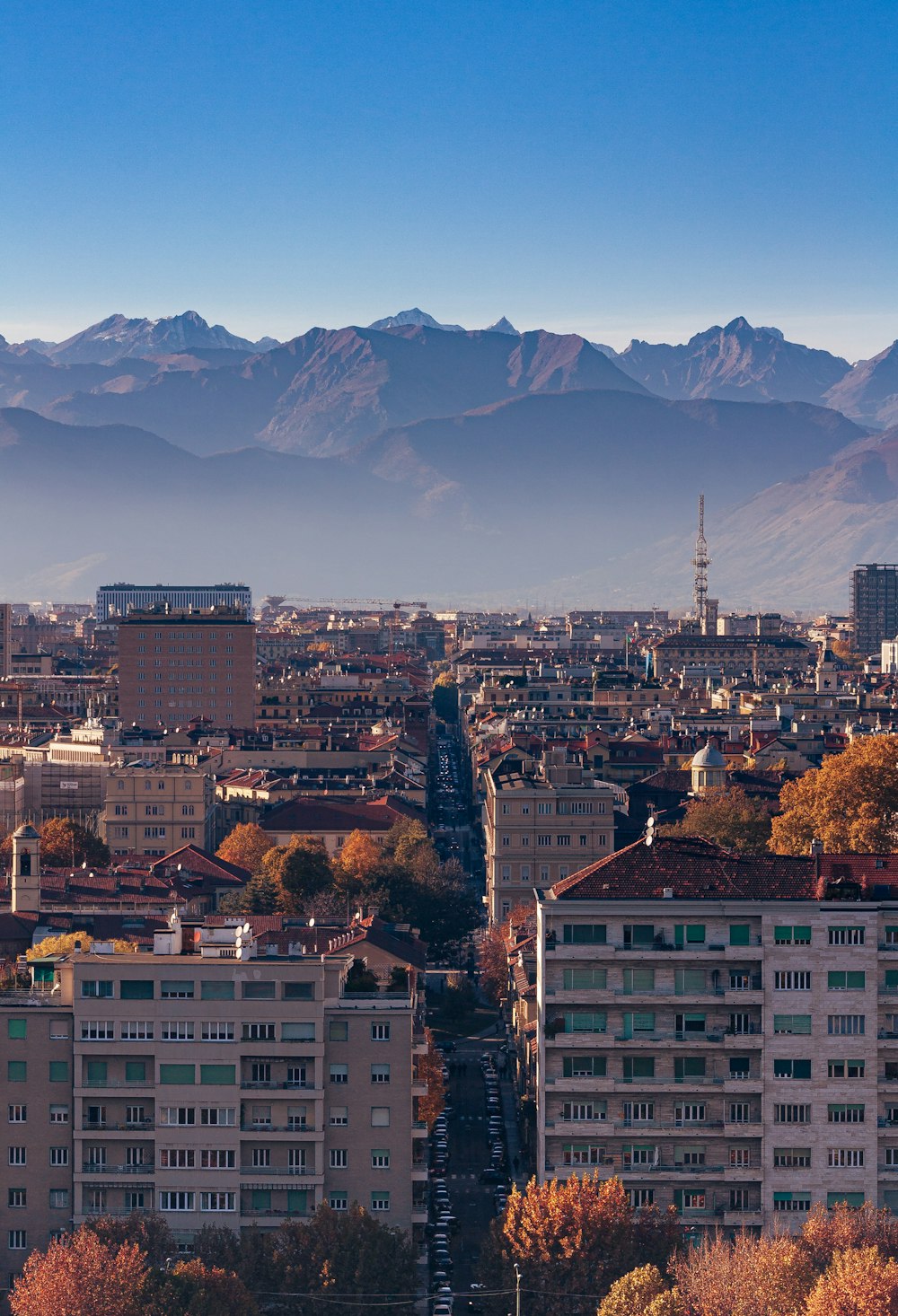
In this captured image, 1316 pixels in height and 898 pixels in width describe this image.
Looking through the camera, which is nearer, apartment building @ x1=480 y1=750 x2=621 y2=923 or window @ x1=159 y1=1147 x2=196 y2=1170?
window @ x1=159 y1=1147 x2=196 y2=1170

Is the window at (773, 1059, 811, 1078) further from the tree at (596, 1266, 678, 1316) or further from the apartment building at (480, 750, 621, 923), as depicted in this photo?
the apartment building at (480, 750, 621, 923)

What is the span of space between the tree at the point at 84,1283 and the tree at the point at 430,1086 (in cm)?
1035

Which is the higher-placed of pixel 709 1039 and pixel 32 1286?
pixel 709 1039

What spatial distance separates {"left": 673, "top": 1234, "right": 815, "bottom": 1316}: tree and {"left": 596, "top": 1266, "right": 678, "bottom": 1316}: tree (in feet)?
1.19

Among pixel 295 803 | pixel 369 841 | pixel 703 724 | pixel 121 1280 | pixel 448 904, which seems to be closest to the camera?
pixel 121 1280

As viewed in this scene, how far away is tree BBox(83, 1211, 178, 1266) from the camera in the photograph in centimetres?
5194

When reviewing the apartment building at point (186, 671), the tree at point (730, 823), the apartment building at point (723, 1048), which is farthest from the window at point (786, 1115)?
the apartment building at point (186, 671)

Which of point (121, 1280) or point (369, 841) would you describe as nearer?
point (121, 1280)

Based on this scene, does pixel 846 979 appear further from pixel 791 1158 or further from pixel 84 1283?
pixel 84 1283

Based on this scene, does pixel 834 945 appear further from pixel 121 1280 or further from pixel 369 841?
pixel 369 841

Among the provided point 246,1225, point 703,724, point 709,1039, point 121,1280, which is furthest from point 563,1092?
point 703,724

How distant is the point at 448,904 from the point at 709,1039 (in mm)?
43850

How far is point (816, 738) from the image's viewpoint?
153 metres

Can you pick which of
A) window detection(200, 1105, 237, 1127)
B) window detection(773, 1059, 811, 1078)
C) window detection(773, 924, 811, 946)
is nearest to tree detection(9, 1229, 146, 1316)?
window detection(200, 1105, 237, 1127)
